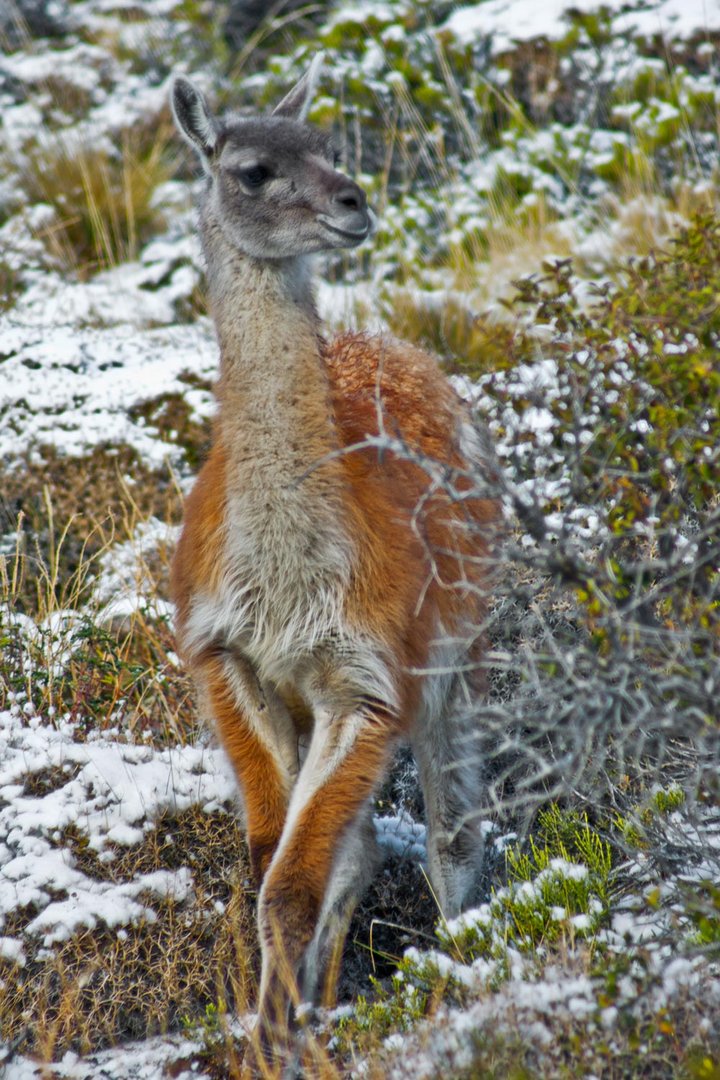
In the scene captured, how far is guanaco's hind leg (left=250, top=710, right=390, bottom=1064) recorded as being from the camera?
3475mm

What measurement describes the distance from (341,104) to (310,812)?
26.3 ft

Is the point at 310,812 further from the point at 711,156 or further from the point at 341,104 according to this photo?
the point at 341,104

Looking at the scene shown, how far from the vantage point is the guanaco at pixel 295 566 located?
371cm

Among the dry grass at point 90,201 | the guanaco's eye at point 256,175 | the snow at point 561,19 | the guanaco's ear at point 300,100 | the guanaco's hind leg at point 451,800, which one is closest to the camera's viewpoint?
the guanaco's eye at point 256,175

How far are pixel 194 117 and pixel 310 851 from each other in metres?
2.54

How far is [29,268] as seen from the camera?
9445 millimetres

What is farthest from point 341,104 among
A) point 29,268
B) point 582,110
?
point 29,268

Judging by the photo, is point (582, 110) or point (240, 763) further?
point (582, 110)

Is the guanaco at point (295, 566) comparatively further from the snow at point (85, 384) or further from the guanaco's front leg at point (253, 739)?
the snow at point (85, 384)

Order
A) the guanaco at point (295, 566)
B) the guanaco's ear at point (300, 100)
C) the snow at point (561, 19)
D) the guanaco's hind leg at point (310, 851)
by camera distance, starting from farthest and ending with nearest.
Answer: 1. the snow at point (561, 19)
2. the guanaco's ear at point (300, 100)
3. the guanaco at point (295, 566)
4. the guanaco's hind leg at point (310, 851)

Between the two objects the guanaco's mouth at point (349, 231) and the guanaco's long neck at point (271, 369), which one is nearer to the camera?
the guanaco's long neck at point (271, 369)

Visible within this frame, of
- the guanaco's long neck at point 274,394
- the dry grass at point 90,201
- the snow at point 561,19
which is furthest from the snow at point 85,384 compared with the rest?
the snow at point 561,19

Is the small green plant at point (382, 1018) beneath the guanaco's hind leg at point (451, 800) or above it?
above

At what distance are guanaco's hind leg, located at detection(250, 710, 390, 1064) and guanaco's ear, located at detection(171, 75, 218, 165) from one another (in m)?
2.06
